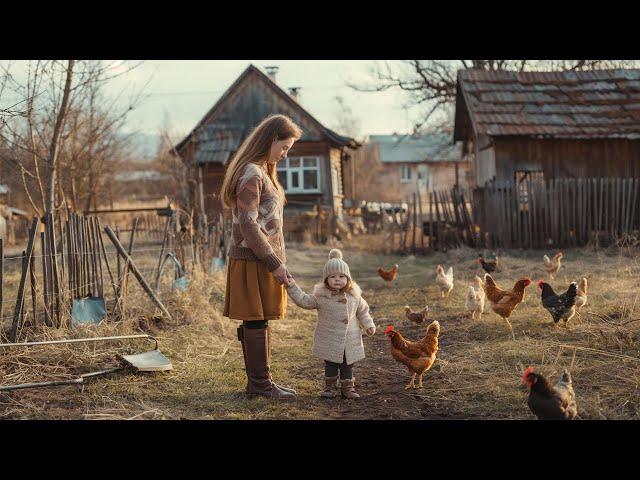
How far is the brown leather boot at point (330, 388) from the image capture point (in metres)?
4.55

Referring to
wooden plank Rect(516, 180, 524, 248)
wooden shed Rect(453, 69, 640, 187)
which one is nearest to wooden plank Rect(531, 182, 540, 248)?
wooden plank Rect(516, 180, 524, 248)

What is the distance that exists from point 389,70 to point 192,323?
19.5 meters

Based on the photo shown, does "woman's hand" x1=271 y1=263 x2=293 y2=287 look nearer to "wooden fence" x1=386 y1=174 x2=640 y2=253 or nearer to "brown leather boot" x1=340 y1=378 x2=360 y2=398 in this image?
"brown leather boot" x1=340 y1=378 x2=360 y2=398

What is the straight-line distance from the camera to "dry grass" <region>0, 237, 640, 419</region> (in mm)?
4227

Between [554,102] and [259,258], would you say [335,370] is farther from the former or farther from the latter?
[554,102]

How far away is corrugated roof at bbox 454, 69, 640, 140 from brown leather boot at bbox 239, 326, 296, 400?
1220 cm

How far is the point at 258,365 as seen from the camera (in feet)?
14.8

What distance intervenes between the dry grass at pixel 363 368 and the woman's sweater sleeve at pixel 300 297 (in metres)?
0.69

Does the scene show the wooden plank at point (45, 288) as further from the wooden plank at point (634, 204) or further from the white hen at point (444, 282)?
the wooden plank at point (634, 204)

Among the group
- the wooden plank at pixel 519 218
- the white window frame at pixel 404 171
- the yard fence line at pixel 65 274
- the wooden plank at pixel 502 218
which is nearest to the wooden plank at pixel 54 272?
the yard fence line at pixel 65 274

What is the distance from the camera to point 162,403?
4.48 m

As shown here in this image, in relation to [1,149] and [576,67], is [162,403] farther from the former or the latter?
[576,67]

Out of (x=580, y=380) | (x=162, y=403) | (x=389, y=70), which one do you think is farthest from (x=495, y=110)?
(x=162, y=403)

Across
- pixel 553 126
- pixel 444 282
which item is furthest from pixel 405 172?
pixel 444 282
